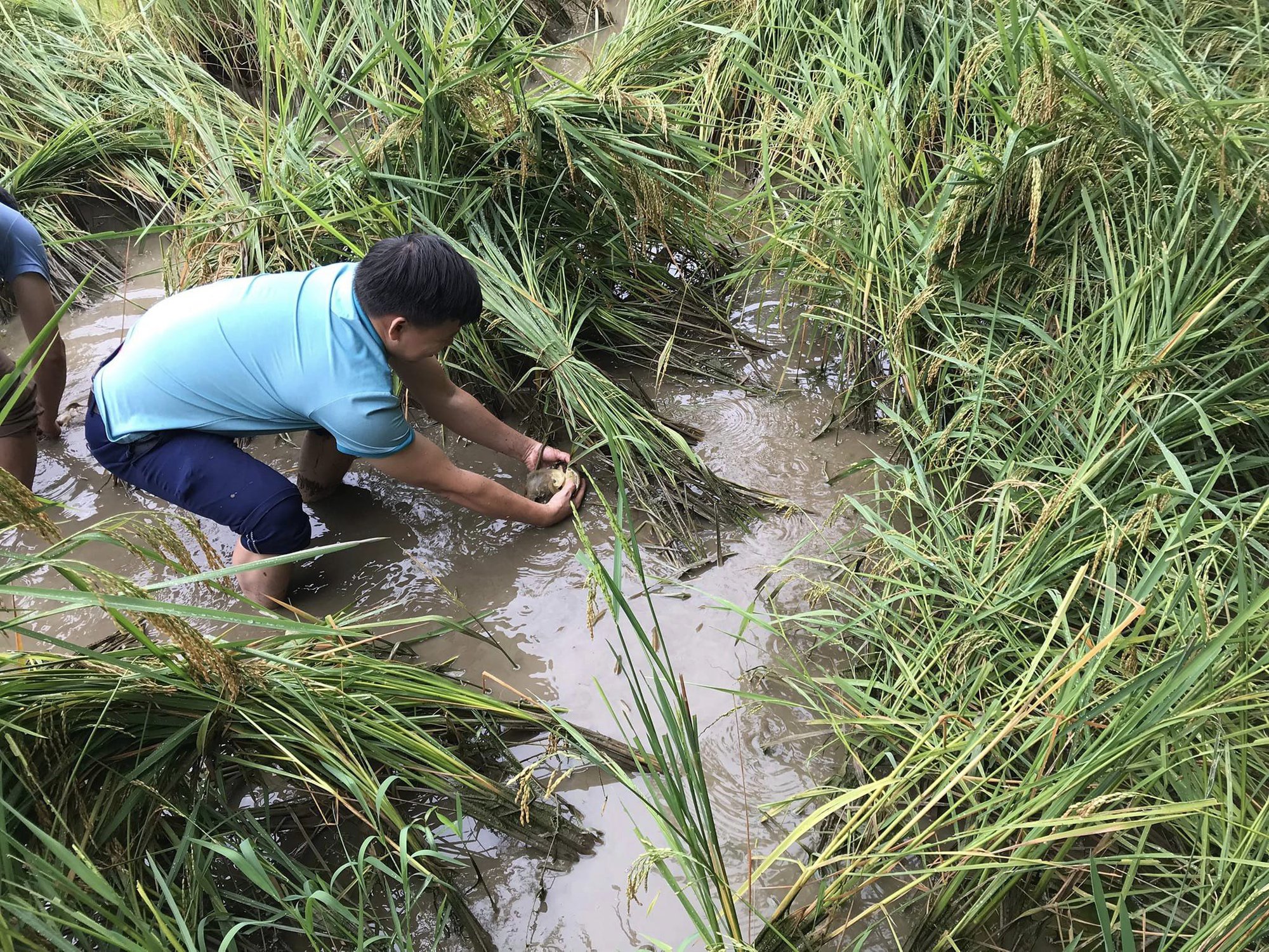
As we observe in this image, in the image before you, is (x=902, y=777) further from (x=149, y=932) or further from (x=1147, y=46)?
(x=1147, y=46)

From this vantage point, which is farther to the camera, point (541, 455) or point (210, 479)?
point (541, 455)

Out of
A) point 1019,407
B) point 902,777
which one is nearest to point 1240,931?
point 902,777

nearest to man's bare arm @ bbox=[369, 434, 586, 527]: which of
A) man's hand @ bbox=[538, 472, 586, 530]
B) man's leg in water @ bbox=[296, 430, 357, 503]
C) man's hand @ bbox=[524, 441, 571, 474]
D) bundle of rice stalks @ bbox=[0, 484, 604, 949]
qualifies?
man's hand @ bbox=[538, 472, 586, 530]

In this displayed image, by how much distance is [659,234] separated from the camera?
3004 millimetres

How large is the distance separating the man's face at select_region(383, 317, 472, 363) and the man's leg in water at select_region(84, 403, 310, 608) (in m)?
0.54

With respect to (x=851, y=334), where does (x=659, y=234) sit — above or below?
above

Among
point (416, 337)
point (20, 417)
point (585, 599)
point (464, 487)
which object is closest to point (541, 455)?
point (464, 487)

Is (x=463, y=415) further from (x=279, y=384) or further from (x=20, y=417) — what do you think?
(x=20, y=417)

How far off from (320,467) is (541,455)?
0.69 m

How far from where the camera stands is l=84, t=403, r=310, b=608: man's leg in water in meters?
2.27

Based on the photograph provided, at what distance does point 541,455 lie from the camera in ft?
8.64

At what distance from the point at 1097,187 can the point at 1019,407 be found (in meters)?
0.70

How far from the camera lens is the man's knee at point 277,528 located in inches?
90.0

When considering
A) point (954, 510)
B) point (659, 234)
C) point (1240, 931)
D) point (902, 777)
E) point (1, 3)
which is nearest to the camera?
point (1240, 931)
